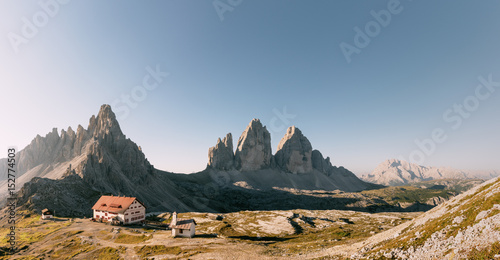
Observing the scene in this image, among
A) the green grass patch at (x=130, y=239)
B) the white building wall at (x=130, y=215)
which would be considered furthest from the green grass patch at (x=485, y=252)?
the white building wall at (x=130, y=215)

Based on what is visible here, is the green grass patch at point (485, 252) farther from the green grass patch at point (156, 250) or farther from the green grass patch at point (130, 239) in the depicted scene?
the green grass patch at point (130, 239)

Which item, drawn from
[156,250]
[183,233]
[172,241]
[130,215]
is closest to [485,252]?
[156,250]

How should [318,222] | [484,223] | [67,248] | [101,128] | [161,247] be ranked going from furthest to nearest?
1. [101,128]
2. [318,222]
3. [67,248]
4. [161,247]
5. [484,223]

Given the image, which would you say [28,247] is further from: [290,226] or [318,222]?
[318,222]

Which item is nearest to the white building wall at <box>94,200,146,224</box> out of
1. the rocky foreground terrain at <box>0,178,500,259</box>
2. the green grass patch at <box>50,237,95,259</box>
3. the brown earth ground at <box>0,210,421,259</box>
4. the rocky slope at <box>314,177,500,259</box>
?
the brown earth ground at <box>0,210,421,259</box>

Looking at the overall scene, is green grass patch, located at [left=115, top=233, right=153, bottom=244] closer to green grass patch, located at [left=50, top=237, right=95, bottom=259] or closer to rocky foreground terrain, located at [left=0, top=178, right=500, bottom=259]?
rocky foreground terrain, located at [left=0, top=178, right=500, bottom=259]

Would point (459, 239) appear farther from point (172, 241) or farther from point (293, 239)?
point (172, 241)

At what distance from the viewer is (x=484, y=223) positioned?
63.9 feet

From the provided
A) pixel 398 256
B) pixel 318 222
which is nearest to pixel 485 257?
pixel 398 256

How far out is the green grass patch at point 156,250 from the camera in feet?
146

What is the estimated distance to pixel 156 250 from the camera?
46531mm

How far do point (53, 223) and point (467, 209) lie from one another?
12300 centimetres

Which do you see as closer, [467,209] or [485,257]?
[485,257]

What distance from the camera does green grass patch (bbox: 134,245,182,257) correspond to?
44422 mm
